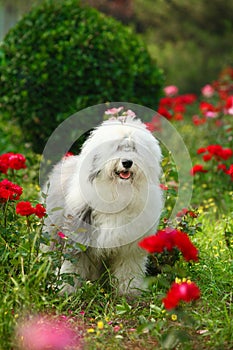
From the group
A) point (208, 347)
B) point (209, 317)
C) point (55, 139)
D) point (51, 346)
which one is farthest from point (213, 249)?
point (55, 139)

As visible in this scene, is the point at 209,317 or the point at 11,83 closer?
the point at 209,317

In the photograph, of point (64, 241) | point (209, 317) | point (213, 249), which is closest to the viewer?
point (209, 317)

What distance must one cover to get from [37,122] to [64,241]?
2623 millimetres

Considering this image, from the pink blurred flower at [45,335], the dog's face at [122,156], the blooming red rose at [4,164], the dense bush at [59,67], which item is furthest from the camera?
the dense bush at [59,67]

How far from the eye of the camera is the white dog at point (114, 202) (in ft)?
10.8

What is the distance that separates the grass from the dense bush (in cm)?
199

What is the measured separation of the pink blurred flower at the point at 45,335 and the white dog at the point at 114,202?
1.81 ft

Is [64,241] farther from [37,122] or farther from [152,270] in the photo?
[37,122]

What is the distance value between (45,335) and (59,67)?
3546 mm

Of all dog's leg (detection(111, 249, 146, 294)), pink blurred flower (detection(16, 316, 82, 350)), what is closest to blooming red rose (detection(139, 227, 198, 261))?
pink blurred flower (detection(16, 316, 82, 350))

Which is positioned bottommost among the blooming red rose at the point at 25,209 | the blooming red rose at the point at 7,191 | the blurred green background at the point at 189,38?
the blooming red rose at the point at 25,209

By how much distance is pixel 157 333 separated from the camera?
9.25 feet

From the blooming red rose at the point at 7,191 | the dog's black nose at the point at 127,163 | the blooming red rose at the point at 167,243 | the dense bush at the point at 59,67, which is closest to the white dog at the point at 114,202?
the dog's black nose at the point at 127,163

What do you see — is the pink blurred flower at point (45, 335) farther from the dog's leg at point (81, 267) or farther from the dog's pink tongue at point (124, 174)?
the dog's pink tongue at point (124, 174)
